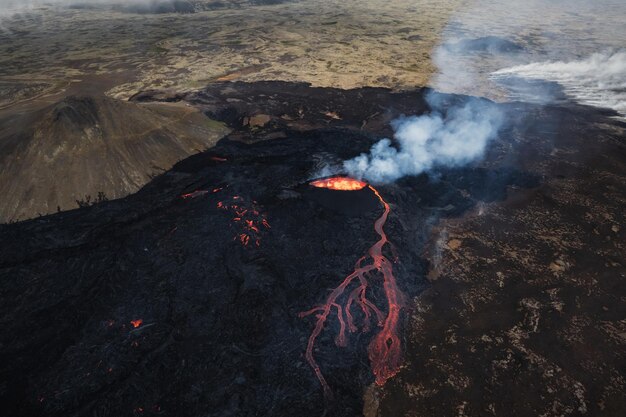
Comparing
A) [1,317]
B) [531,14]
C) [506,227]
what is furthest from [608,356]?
[531,14]

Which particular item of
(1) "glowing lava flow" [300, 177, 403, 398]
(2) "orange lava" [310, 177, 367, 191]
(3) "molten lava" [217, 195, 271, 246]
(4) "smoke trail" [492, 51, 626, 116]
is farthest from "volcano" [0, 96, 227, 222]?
(4) "smoke trail" [492, 51, 626, 116]

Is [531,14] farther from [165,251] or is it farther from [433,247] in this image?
[165,251]

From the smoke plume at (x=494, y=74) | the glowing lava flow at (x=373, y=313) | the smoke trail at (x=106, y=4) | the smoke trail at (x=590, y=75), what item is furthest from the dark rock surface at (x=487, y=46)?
the smoke trail at (x=106, y=4)

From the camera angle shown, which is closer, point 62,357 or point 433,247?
point 62,357

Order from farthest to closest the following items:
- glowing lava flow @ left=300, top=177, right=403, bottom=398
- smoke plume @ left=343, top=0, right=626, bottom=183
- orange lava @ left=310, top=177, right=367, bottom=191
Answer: smoke plume @ left=343, top=0, right=626, bottom=183 < orange lava @ left=310, top=177, right=367, bottom=191 < glowing lava flow @ left=300, top=177, right=403, bottom=398

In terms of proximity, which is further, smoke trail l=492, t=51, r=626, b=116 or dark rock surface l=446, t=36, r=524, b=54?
dark rock surface l=446, t=36, r=524, b=54

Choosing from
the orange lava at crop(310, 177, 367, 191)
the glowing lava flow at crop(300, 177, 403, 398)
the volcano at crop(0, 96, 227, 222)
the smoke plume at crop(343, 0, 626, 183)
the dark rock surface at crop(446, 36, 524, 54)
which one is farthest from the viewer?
the dark rock surface at crop(446, 36, 524, 54)

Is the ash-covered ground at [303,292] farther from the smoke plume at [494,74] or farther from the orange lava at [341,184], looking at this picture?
the smoke plume at [494,74]

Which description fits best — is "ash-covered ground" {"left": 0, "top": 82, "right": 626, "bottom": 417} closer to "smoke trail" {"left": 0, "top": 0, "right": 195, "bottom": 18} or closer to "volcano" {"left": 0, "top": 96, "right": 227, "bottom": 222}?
"volcano" {"left": 0, "top": 96, "right": 227, "bottom": 222}
